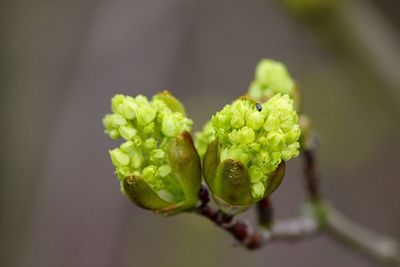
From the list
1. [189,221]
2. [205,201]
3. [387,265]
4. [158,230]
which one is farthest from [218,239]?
[205,201]

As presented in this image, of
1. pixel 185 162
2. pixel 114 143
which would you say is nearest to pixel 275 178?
pixel 185 162

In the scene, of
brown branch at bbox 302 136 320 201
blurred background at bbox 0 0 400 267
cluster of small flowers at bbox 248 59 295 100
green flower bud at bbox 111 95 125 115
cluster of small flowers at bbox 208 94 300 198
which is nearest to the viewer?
cluster of small flowers at bbox 208 94 300 198

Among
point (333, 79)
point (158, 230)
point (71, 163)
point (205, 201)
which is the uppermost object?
point (333, 79)

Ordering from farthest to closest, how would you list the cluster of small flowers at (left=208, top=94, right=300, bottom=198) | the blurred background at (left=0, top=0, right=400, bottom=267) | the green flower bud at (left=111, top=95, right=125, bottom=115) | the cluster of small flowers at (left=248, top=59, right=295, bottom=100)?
the blurred background at (left=0, top=0, right=400, bottom=267), the cluster of small flowers at (left=248, top=59, right=295, bottom=100), the green flower bud at (left=111, top=95, right=125, bottom=115), the cluster of small flowers at (left=208, top=94, right=300, bottom=198)

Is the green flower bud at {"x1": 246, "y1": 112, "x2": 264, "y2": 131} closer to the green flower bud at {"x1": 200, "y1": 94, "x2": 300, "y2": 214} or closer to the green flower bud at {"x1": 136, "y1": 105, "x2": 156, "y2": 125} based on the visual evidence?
the green flower bud at {"x1": 200, "y1": 94, "x2": 300, "y2": 214}

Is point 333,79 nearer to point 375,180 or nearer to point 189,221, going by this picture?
→ point 375,180

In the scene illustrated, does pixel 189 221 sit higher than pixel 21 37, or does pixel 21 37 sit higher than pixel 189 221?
pixel 21 37

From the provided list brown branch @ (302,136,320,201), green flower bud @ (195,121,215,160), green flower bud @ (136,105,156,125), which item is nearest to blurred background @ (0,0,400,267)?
brown branch @ (302,136,320,201)
